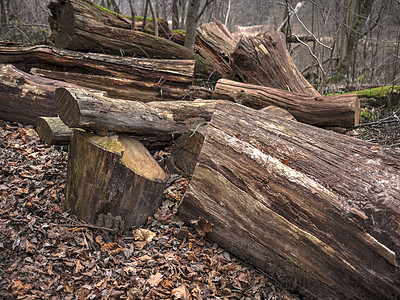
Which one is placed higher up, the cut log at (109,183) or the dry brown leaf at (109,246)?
the cut log at (109,183)

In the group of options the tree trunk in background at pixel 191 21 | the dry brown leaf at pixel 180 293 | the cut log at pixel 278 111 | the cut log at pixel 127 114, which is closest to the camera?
the dry brown leaf at pixel 180 293

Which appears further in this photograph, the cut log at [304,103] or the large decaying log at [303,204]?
the cut log at [304,103]

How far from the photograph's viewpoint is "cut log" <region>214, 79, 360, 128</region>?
397cm

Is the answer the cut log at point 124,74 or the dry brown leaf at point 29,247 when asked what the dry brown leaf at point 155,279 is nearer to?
the dry brown leaf at point 29,247

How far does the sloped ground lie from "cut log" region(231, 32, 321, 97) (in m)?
2.80

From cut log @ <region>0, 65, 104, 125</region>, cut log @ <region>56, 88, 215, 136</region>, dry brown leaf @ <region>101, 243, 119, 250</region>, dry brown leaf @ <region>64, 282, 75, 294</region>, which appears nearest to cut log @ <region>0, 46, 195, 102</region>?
cut log @ <region>0, 65, 104, 125</region>

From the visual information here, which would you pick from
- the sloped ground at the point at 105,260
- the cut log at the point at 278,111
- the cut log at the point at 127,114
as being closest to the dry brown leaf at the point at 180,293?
the sloped ground at the point at 105,260

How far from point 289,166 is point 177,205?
1245mm

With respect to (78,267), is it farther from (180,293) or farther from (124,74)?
(124,74)

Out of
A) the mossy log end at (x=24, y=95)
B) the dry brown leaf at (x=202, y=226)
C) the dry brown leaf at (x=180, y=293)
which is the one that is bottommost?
the dry brown leaf at (x=180, y=293)

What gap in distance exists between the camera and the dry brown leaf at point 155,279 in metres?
2.46

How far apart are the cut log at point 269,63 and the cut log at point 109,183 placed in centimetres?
281

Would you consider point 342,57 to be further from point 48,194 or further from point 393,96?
point 48,194

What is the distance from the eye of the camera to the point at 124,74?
16.0 feet
